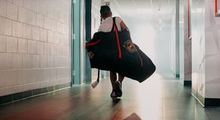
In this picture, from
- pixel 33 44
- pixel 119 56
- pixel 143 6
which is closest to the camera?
pixel 119 56

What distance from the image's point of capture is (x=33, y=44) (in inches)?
229

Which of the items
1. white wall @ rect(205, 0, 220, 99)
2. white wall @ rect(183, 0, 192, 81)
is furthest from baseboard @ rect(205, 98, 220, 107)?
white wall @ rect(183, 0, 192, 81)

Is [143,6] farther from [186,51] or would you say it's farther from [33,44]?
[33,44]

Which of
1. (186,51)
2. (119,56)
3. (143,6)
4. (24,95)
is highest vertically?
(143,6)

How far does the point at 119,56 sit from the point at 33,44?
188 cm

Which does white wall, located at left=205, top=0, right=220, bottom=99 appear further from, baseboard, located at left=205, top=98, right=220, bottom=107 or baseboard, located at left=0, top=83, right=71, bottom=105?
baseboard, located at left=0, top=83, right=71, bottom=105

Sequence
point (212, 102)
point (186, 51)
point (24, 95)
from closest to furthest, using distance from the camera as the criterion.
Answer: point (212, 102), point (24, 95), point (186, 51)

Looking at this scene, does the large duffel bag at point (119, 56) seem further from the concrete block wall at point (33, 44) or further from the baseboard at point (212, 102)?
the concrete block wall at point (33, 44)

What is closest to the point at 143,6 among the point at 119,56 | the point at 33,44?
the point at 33,44

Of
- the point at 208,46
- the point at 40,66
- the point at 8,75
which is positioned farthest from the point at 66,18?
the point at 208,46

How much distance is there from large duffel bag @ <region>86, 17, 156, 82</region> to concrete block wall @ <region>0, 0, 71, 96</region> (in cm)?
110

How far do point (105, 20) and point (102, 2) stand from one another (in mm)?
8451

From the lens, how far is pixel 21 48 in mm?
5297

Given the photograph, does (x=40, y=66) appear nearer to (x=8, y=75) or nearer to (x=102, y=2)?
(x=8, y=75)
